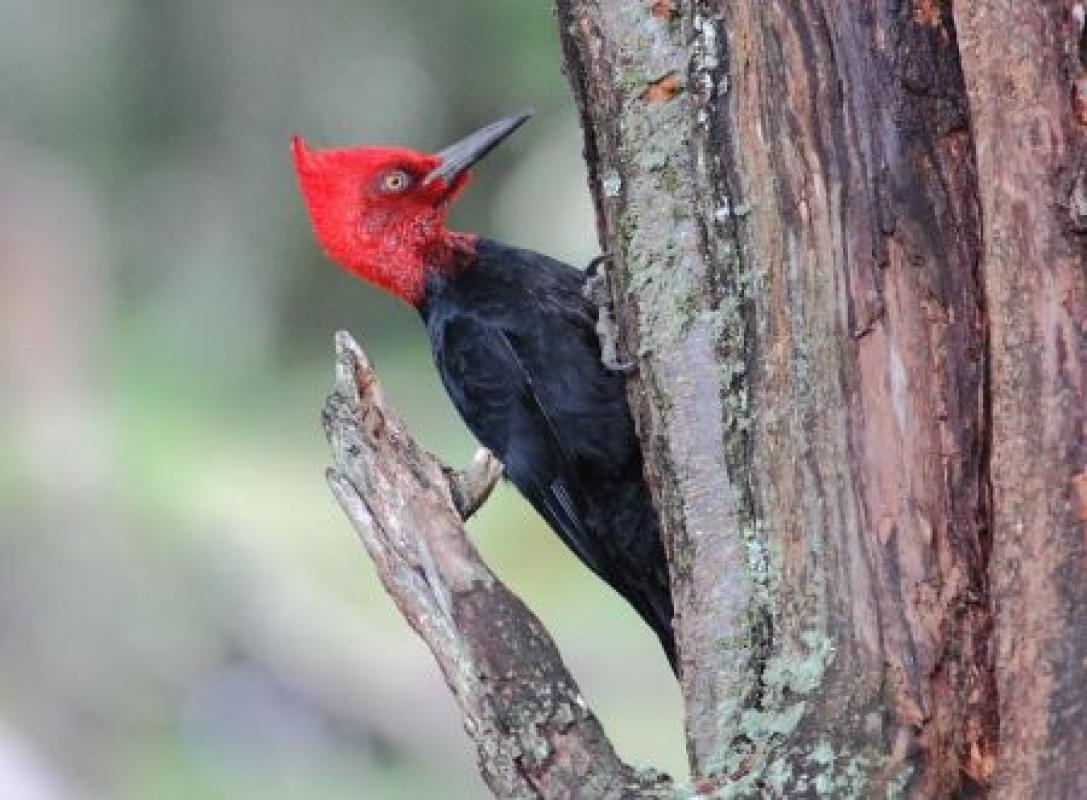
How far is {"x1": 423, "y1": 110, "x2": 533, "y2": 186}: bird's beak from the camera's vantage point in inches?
163

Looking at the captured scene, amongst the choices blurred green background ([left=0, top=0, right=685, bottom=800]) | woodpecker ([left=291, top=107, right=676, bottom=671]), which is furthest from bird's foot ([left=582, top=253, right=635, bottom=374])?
blurred green background ([left=0, top=0, right=685, bottom=800])

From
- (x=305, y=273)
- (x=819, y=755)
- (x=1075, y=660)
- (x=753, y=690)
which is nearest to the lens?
(x=1075, y=660)

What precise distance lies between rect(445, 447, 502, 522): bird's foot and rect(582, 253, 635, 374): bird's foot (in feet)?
0.81

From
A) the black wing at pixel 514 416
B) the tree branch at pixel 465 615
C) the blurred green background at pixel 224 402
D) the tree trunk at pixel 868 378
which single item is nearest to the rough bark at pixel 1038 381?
the tree trunk at pixel 868 378

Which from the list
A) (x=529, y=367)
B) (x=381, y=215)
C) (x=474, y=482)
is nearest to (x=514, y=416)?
(x=529, y=367)

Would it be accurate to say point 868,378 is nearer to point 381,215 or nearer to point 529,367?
point 529,367

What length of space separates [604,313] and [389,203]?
0.82 metres

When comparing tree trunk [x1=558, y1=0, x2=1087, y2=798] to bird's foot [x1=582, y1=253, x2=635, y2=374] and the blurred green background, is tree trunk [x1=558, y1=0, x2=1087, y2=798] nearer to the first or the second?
bird's foot [x1=582, y1=253, x2=635, y2=374]

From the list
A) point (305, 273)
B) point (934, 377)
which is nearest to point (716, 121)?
point (934, 377)

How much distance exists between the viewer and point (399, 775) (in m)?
7.92

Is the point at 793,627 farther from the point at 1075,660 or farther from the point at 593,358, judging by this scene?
the point at 593,358

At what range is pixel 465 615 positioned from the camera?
8.53 ft

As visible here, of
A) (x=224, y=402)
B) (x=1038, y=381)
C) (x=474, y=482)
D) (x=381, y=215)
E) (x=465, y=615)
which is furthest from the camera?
(x=224, y=402)

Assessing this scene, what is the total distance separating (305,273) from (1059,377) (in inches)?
299
